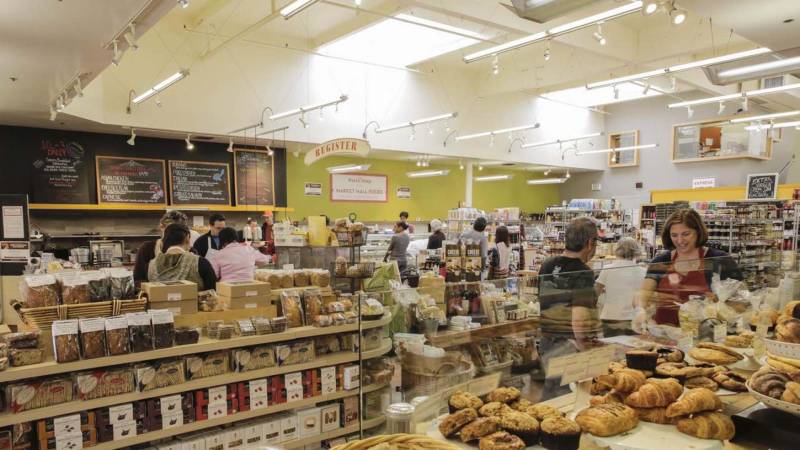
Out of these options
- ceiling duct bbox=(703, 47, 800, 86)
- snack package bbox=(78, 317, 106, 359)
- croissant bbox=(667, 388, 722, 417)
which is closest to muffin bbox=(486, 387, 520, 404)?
croissant bbox=(667, 388, 722, 417)

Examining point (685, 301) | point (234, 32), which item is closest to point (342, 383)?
point (685, 301)

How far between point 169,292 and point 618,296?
247 centimetres

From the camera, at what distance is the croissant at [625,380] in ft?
5.25

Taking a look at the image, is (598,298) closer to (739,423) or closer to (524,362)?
(524,362)

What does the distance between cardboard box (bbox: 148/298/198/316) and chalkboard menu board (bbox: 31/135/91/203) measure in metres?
6.63

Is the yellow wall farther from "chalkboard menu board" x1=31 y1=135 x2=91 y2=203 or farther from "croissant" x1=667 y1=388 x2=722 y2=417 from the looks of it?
"croissant" x1=667 y1=388 x2=722 y2=417

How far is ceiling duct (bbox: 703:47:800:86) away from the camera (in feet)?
17.8

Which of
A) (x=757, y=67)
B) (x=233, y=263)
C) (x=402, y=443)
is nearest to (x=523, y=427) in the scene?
(x=402, y=443)

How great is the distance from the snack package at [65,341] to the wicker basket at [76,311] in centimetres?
15

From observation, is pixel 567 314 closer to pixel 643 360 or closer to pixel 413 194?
pixel 643 360

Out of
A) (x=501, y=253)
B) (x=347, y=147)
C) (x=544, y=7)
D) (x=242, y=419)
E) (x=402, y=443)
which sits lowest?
(x=242, y=419)

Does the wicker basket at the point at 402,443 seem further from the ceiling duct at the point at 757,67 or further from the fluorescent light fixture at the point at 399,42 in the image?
the fluorescent light fixture at the point at 399,42

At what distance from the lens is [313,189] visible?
11.6 meters

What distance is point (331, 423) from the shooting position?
3.23 metres
